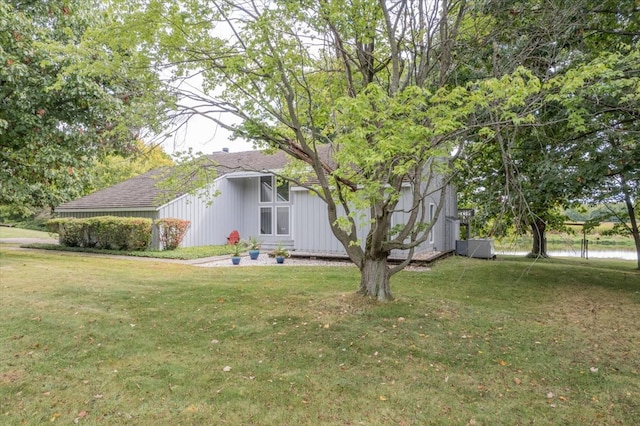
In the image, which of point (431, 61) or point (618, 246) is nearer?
point (431, 61)

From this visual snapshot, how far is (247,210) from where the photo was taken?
61.5 feet

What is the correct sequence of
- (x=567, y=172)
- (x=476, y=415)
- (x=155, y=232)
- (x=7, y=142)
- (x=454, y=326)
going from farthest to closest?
(x=155, y=232) < (x=7, y=142) < (x=567, y=172) < (x=454, y=326) < (x=476, y=415)

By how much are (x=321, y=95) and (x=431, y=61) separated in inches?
74.5

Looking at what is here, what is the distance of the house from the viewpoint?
1416 cm

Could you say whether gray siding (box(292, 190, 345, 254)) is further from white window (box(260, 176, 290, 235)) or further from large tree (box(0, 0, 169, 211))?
large tree (box(0, 0, 169, 211))

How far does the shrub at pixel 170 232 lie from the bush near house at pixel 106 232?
44 centimetres

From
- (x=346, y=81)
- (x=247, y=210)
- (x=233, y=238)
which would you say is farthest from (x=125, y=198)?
(x=346, y=81)

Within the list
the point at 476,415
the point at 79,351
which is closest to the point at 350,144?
the point at 476,415

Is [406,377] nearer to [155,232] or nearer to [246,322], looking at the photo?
[246,322]

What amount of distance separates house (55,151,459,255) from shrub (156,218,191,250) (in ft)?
2.46

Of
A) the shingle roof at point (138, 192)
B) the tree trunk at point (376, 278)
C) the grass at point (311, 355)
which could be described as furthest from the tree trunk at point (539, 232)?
the shingle roof at point (138, 192)

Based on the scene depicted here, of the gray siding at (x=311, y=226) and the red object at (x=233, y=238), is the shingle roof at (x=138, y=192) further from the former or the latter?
the gray siding at (x=311, y=226)

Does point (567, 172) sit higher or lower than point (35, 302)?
higher

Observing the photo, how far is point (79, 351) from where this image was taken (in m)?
4.35
